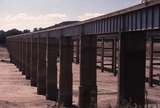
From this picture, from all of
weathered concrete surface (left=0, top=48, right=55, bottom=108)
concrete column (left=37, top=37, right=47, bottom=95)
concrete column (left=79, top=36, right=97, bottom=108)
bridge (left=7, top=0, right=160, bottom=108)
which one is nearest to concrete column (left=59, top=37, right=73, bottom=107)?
bridge (left=7, top=0, right=160, bottom=108)

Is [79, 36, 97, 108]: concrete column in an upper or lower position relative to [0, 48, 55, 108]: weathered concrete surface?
upper

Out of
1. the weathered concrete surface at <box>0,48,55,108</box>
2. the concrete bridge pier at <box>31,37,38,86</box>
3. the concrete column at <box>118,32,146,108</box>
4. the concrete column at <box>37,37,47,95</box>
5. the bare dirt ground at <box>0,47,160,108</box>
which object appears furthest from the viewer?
the concrete bridge pier at <box>31,37,38,86</box>

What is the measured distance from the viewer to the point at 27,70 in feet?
184

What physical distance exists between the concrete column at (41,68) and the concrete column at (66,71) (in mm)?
7381

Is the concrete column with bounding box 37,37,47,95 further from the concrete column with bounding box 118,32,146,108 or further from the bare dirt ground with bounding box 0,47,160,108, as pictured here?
the concrete column with bounding box 118,32,146,108

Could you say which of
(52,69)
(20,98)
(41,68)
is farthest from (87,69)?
(41,68)

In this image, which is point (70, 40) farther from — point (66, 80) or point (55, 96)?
point (55, 96)

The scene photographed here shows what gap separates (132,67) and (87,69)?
7.41 meters

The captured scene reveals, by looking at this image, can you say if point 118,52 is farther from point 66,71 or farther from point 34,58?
point 34,58

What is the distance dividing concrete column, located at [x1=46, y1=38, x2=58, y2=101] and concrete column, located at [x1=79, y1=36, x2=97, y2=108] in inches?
371

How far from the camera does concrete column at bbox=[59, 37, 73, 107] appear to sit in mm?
31552

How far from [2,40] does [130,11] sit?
130 m

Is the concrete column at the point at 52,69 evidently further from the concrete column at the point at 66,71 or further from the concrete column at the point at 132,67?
the concrete column at the point at 132,67

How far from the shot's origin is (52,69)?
36.9 meters
